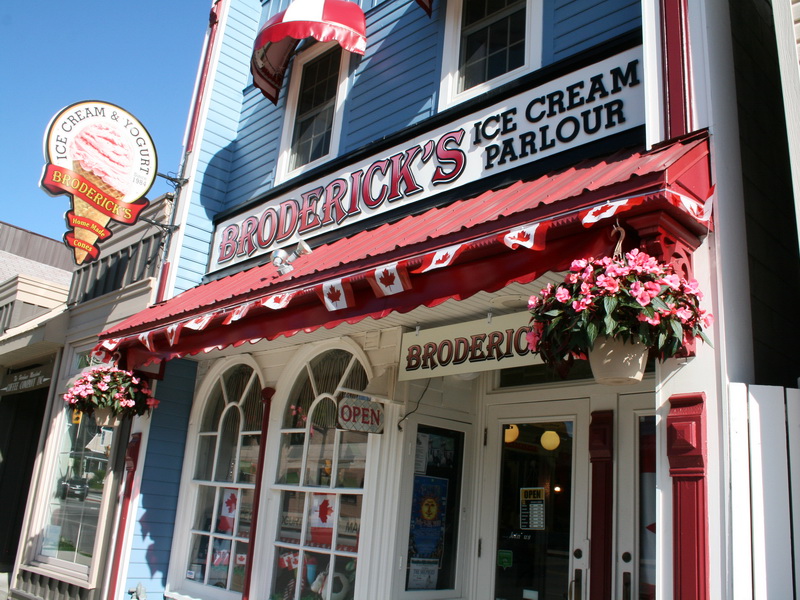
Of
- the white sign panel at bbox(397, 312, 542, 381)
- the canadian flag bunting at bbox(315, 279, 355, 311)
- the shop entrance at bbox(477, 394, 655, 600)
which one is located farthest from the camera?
the canadian flag bunting at bbox(315, 279, 355, 311)

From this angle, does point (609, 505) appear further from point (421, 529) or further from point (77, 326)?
point (77, 326)

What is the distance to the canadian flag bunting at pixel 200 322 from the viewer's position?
Result: 6398 millimetres

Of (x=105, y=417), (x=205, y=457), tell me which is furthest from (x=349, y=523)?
(x=105, y=417)

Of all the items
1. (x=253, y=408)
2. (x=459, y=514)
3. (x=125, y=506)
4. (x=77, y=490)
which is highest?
(x=253, y=408)

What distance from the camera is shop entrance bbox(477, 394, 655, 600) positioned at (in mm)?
5203

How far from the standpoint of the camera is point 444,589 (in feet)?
20.6

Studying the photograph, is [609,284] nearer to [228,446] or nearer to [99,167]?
A: [228,446]

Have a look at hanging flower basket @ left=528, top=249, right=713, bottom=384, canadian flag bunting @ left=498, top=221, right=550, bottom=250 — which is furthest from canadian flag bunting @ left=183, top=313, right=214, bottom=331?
hanging flower basket @ left=528, top=249, right=713, bottom=384

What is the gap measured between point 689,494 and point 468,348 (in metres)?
2.21

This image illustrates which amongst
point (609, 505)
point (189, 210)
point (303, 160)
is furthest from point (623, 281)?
point (189, 210)

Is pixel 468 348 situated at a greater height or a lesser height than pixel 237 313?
lesser

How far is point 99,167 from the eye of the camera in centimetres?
877

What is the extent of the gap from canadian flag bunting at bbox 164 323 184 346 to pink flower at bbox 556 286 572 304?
14.0 feet

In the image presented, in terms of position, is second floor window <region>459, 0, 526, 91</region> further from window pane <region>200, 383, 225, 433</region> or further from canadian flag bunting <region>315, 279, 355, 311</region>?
window pane <region>200, 383, 225, 433</region>
